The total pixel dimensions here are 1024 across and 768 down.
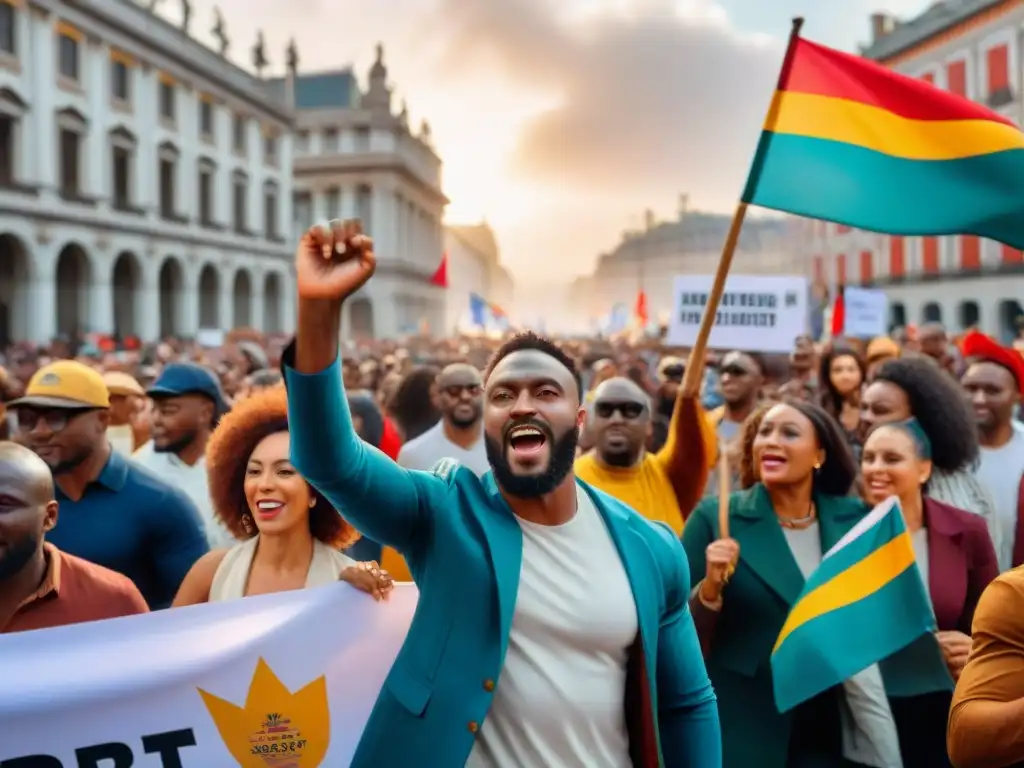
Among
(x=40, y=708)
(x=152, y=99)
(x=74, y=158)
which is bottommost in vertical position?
(x=40, y=708)

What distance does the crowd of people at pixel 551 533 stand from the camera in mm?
2174

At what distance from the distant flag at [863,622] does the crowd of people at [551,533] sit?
0.10 meters

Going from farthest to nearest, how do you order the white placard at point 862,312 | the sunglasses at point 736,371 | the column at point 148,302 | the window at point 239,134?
the window at point 239,134
the column at point 148,302
the white placard at point 862,312
the sunglasses at point 736,371

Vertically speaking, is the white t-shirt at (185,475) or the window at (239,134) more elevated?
the window at (239,134)

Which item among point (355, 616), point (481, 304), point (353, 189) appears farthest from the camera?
point (353, 189)

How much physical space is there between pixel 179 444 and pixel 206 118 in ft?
139

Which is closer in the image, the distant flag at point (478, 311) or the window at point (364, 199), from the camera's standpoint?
the distant flag at point (478, 311)

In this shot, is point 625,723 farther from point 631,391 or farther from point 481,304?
point 481,304

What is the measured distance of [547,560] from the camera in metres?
2.34

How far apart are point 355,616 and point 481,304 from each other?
21.9 meters

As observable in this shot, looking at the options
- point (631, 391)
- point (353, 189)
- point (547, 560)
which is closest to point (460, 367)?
point (631, 391)

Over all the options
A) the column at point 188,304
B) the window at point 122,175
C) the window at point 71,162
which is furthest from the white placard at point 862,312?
the column at point 188,304

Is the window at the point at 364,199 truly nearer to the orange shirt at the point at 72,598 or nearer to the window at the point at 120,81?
the window at the point at 120,81

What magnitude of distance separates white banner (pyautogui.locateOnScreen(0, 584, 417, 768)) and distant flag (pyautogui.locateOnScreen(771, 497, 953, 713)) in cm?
129
